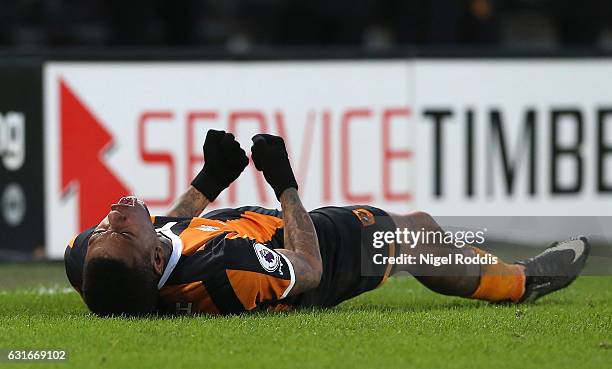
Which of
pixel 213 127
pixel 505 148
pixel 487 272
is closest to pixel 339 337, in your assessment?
pixel 487 272

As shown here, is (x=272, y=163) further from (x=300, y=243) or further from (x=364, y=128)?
(x=364, y=128)

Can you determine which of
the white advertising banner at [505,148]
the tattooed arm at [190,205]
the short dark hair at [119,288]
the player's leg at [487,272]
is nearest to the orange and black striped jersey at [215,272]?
the short dark hair at [119,288]

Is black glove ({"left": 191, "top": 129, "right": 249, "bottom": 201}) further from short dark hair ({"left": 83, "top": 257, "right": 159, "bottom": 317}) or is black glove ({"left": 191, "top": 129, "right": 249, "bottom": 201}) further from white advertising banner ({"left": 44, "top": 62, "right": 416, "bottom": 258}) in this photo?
white advertising banner ({"left": 44, "top": 62, "right": 416, "bottom": 258})

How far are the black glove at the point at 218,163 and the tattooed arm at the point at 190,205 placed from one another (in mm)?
29

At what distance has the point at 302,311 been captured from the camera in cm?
631

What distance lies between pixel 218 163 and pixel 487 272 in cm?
155

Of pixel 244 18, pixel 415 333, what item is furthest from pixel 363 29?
pixel 415 333

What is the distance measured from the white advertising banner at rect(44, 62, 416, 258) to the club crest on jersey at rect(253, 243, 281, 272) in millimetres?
4306

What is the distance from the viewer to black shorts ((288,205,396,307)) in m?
6.39

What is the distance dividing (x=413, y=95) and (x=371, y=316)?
15.5 feet

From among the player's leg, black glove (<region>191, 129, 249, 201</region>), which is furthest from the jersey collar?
the player's leg

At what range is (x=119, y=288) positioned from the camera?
18.9ft

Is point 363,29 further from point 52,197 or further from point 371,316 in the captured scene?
point 371,316

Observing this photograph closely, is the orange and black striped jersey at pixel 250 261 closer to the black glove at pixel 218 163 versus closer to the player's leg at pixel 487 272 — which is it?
the player's leg at pixel 487 272
